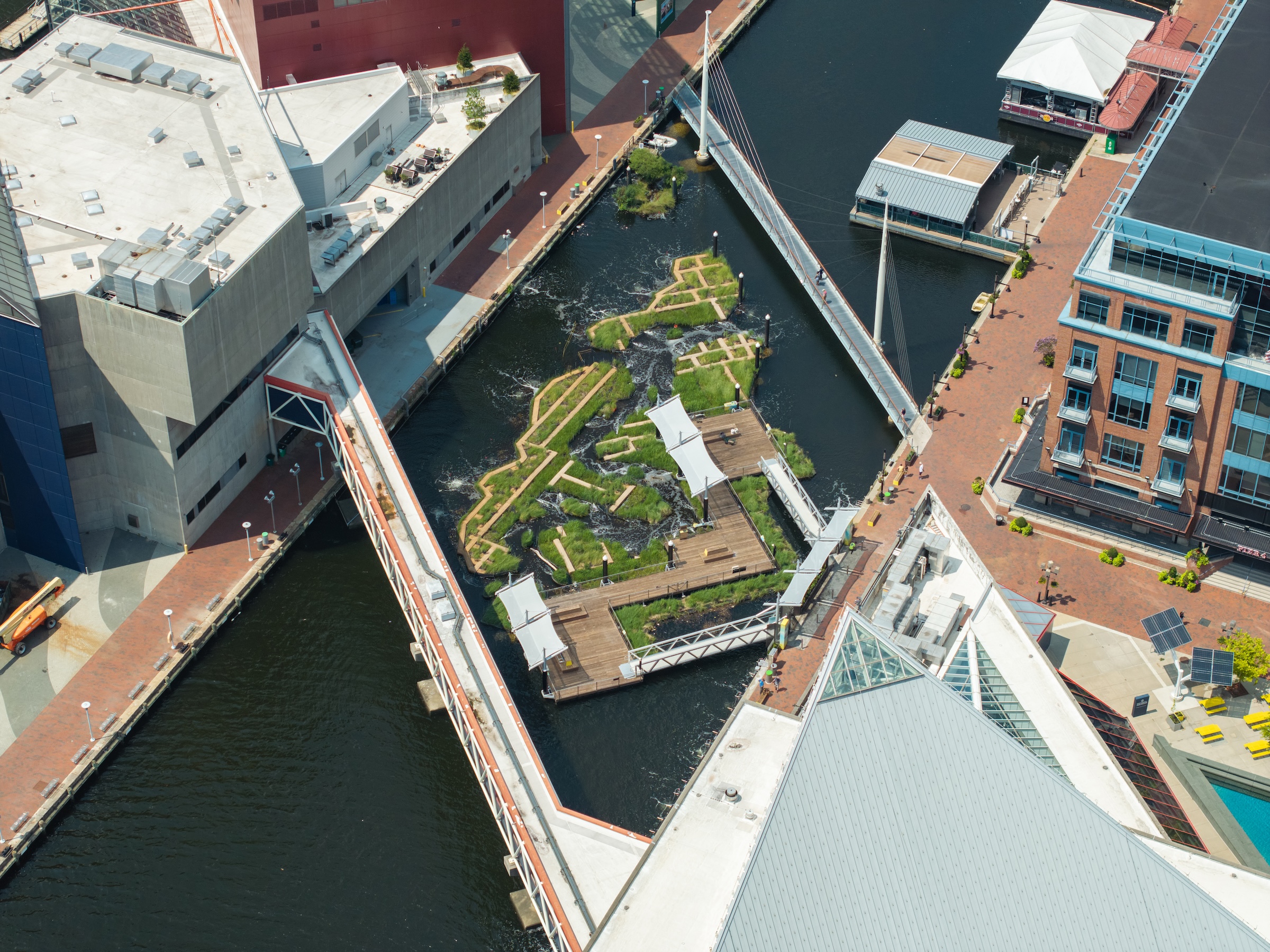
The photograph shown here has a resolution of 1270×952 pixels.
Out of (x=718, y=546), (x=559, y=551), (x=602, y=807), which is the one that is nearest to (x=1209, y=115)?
(x=718, y=546)

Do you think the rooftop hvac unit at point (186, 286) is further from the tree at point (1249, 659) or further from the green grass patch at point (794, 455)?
the tree at point (1249, 659)

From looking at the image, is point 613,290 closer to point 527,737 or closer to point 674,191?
point 674,191

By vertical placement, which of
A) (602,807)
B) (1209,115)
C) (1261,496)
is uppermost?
(1209,115)

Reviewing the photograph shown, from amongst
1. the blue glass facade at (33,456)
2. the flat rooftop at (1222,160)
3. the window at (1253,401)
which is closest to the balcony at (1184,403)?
the window at (1253,401)

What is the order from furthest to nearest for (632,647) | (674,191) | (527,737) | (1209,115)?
(674,191), (1209,115), (632,647), (527,737)

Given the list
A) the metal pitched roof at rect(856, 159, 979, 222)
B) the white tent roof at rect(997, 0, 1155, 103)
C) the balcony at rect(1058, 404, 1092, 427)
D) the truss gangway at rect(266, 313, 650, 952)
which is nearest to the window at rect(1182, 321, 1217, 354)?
the balcony at rect(1058, 404, 1092, 427)

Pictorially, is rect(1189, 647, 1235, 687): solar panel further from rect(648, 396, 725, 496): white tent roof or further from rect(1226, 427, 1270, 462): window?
rect(648, 396, 725, 496): white tent roof
